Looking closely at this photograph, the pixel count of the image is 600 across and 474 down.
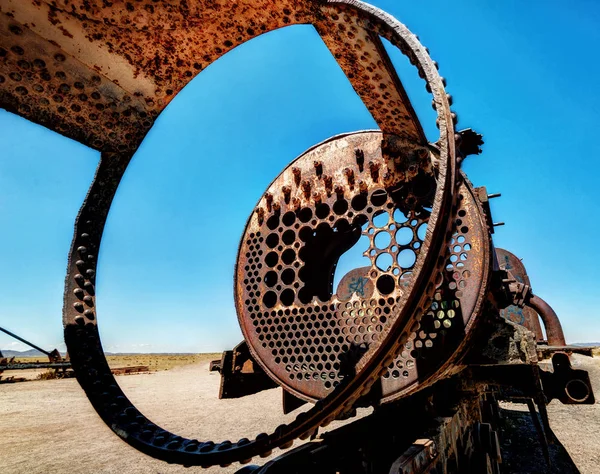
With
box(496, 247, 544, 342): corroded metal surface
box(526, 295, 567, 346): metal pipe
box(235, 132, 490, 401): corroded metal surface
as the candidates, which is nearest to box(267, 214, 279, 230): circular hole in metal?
box(235, 132, 490, 401): corroded metal surface

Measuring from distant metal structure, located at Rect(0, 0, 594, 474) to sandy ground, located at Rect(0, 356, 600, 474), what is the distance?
7.21 ft

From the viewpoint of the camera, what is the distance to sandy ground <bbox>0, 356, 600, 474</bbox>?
4.34m

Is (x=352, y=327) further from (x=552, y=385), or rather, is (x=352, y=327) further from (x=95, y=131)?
(x=95, y=131)

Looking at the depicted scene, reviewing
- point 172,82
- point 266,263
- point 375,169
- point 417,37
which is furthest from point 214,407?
point 417,37

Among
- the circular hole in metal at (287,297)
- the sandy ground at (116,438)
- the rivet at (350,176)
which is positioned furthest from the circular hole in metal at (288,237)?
the sandy ground at (116,438)

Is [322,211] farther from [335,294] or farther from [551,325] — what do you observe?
[551,325]

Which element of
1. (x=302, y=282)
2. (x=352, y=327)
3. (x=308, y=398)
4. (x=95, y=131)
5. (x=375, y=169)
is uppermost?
(x=375, y=169)

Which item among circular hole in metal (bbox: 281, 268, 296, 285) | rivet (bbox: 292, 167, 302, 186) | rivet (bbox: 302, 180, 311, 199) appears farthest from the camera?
rivet (bbox: 292, 167, 302, 186)

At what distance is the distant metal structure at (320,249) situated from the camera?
4.76 ft

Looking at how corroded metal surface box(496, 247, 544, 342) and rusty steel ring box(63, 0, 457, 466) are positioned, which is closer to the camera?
rusty steel ring box(63, 0, 457, 466)

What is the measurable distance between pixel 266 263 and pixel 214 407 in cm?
632

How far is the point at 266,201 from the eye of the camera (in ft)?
13.0

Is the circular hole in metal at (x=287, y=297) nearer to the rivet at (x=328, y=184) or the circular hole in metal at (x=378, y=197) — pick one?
the rivet at (x=328, y=184)

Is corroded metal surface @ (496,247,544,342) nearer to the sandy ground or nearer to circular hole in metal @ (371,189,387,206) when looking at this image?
the sandy ground
